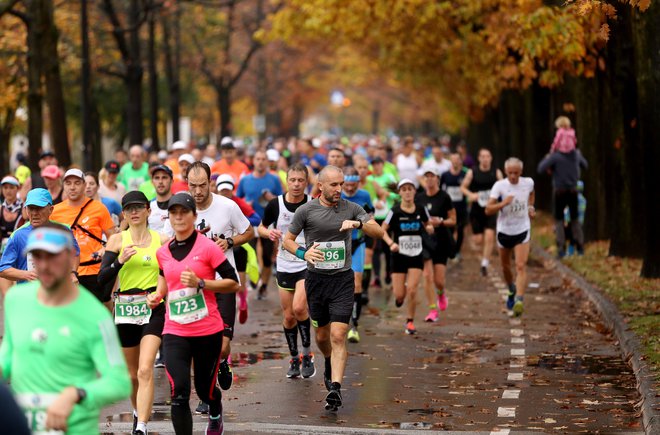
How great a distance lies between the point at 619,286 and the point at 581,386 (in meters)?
6.71

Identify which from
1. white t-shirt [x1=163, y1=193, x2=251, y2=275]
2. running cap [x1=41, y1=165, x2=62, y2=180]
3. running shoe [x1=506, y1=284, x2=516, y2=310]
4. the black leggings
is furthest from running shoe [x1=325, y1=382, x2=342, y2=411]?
running shoe [x1=506, y1=284, x2=516, y2=310]

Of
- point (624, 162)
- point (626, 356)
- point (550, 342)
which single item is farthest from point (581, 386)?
point (624, 162)

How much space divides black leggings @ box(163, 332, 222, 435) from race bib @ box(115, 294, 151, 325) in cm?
75

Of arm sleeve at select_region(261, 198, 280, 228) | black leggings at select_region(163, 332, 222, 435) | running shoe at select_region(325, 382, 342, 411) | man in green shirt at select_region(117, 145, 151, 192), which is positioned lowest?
running shoe at select_region(325, 382, 342, 411)

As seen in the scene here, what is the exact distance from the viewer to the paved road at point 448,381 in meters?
11.0

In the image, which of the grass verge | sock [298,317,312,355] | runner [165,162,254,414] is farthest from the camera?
the grass verge

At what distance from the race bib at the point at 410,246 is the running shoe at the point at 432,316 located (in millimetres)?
1506

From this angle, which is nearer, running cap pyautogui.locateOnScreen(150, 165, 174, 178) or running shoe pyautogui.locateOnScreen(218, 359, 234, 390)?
running shoe pyautogui.locateOnScreen(218, 359, 234, 390)

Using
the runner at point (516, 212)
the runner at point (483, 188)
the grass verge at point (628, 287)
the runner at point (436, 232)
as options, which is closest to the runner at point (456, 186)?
the runner at point (483, 188)

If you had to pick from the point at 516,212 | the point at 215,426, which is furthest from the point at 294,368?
the point at 516,212

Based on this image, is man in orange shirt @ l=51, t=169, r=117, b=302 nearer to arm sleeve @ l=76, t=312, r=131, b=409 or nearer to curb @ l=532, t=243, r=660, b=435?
curb @ l=532, t=243, r=660, b=435

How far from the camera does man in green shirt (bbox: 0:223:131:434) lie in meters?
6.02

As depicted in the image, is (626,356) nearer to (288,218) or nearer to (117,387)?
(288,218)

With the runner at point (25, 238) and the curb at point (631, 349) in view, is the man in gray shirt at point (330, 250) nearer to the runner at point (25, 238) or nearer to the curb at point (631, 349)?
the runner at point (25, 238)
